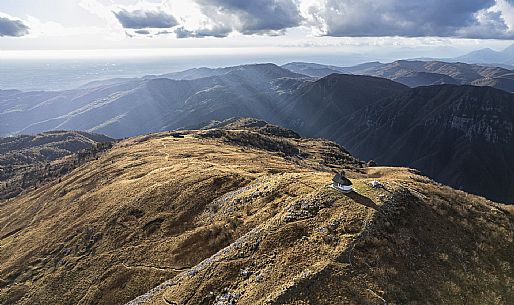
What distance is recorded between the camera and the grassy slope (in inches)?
1308

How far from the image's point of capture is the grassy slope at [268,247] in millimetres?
33219

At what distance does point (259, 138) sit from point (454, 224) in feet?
499

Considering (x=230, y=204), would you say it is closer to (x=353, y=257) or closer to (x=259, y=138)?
(x=353, y=257)

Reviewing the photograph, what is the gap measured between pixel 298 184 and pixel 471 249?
23458 mm

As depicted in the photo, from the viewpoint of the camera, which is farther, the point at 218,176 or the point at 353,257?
the point at 218,176

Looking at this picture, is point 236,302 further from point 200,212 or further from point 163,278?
point 200,212

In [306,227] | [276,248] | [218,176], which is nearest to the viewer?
[276,248]

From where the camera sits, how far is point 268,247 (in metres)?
38.3

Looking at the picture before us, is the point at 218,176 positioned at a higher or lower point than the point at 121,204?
higher

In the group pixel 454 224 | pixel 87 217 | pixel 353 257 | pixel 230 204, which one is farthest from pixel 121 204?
pixel 454 224

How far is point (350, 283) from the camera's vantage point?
31.6 m

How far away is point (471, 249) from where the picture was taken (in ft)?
131

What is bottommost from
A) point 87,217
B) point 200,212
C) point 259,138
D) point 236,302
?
point 259,138

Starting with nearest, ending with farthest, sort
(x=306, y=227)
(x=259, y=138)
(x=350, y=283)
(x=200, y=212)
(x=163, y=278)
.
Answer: (x=350, y=283) → (x=306, y=227) → (x=163, y=278) → (x=200, y=212) → (x=259, y=138)
